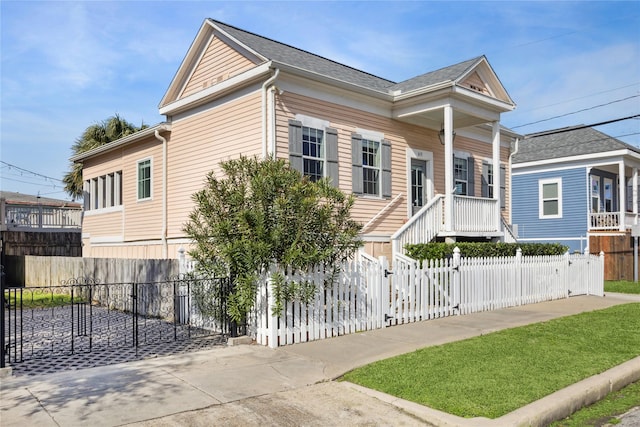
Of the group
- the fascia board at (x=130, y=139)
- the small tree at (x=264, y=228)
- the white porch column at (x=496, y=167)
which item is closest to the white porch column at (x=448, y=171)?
the white porch column at (x=496, y=167)

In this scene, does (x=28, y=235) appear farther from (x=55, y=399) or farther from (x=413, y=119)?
(x=55, y=399)

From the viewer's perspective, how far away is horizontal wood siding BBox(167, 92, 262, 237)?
498 inches

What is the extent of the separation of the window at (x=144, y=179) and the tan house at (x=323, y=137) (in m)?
0.03

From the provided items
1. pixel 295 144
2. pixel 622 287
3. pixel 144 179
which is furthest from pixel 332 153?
pixel 622 287

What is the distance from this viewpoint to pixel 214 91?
1360 cm

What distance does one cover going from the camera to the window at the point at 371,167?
14.3 meters

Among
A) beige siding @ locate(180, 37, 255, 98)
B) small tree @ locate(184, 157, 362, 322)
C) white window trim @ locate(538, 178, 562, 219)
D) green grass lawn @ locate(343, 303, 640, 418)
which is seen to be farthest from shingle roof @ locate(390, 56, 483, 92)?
white window trim @ locate(538, 178, 562, 219)

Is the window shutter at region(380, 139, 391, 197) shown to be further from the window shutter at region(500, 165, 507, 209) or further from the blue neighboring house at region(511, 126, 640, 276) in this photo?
the blue neighboring house at region(511, 126, 640, 276)

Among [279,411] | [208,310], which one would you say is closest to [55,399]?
[279,411]

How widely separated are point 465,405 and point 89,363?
5084 millimetres

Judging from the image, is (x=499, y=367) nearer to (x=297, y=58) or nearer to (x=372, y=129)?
(x=372, y=129)

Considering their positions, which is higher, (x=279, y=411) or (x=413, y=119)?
(x=413, y=119)

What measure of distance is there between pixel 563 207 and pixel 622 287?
23.1ft

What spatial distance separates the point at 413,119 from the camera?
50.6 ft
